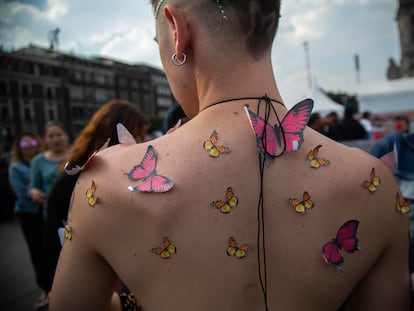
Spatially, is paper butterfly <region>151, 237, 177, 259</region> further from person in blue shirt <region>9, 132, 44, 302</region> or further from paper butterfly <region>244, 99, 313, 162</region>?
person in blue shirt <region>9, 132, 44, 302</region>

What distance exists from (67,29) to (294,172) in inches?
53.1

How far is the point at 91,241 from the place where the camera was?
2.56 feet

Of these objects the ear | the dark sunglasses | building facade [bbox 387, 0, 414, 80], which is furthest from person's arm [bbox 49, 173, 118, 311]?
building facade [bbox 387, 0, 414, 80]

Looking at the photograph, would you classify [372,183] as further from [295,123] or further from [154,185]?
[154,185]

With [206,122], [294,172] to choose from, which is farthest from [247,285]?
[206,122]

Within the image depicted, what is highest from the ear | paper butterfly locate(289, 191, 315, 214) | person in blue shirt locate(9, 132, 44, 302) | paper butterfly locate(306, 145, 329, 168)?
the ear

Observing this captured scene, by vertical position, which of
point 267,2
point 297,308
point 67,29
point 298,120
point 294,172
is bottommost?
point 297,308

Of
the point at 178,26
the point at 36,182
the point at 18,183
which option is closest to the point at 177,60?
the point at 178,26

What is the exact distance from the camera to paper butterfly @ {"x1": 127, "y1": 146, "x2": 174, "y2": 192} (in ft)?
2.41

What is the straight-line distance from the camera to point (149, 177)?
746mm

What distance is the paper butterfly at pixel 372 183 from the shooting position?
791 millimetres

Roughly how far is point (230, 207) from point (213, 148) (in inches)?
5.5

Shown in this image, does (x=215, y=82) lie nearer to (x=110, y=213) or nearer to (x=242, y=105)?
(x=242, y=105)

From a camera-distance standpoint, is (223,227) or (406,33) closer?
(223,227)
